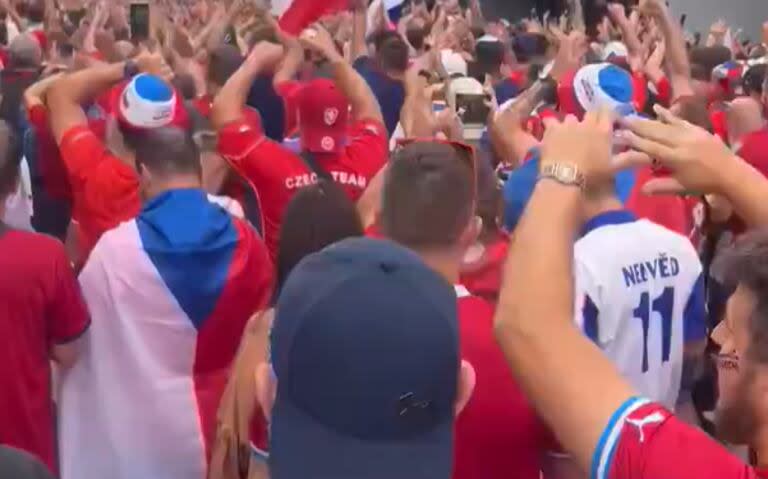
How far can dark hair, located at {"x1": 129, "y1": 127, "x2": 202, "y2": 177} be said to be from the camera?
162 inches

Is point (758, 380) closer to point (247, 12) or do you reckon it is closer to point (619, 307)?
point (619, 307)

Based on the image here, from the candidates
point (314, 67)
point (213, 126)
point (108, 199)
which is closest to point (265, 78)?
point (314, 67)

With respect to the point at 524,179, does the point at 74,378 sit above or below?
below

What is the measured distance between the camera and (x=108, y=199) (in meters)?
4.76

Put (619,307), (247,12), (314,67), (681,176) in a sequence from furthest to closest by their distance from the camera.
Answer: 1. (247,12)
2. (314,67)
3. (619,307)
4. (681,176)

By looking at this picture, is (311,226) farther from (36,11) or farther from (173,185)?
(36,11)

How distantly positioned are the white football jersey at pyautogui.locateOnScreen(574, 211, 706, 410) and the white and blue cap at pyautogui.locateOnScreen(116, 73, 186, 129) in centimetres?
164

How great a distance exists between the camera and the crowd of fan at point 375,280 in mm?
2008

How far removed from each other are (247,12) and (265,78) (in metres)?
2.20

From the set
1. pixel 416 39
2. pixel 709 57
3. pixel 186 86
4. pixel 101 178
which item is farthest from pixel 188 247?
pixel 416 39

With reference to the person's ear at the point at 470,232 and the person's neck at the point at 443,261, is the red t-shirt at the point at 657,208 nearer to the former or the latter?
the person's ear at the point at 470,232

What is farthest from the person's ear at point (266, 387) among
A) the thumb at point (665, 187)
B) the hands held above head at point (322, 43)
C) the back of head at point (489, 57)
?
the back of head at point (489, 57)

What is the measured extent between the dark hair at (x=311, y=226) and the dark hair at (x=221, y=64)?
374cm

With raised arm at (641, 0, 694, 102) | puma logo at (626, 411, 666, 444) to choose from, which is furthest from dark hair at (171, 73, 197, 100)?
puma logo at (626, 411, 666, 444)
